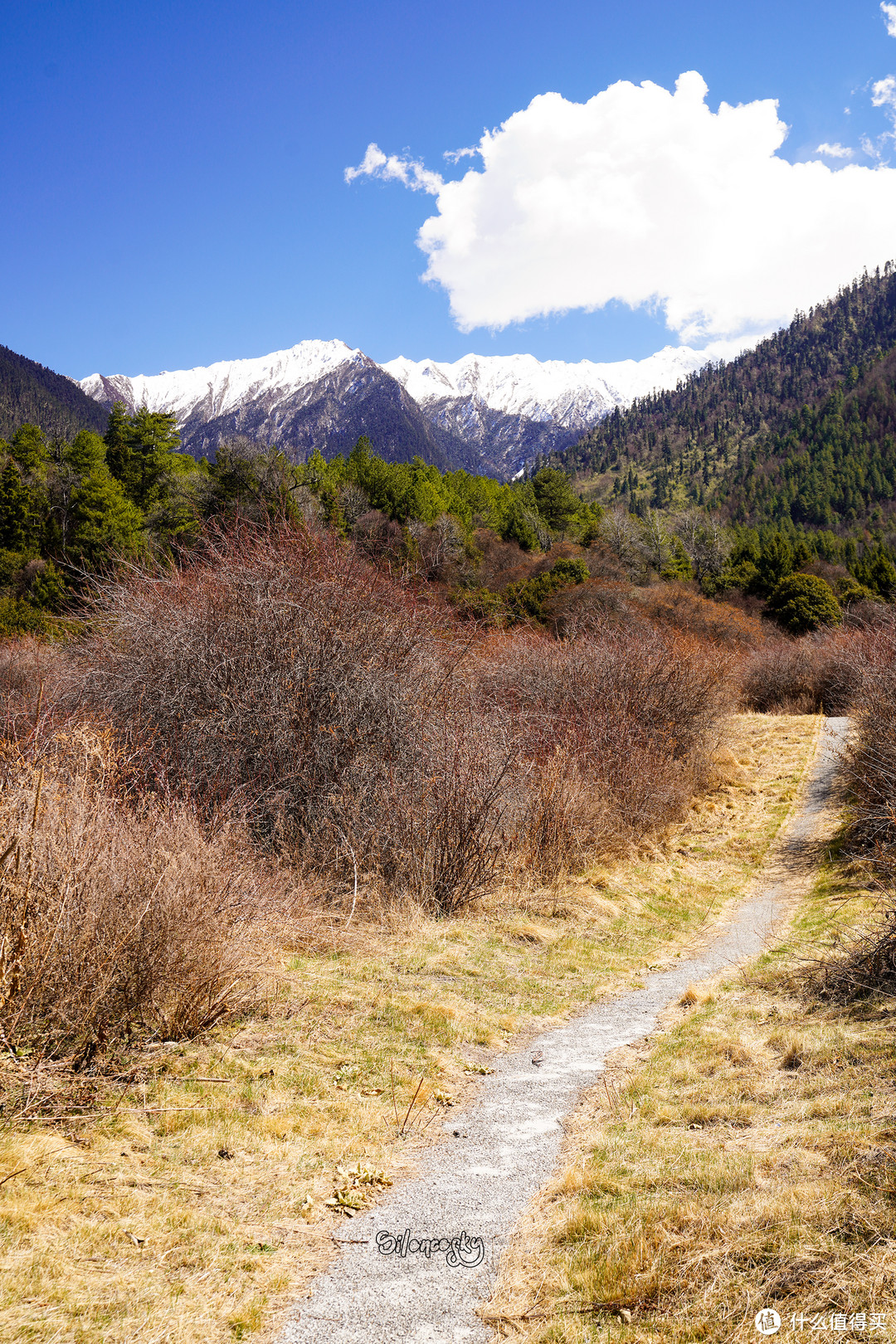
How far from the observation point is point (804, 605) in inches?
1421

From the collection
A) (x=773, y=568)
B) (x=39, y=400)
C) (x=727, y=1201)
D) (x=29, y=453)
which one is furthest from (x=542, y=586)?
(x=39, y=400)

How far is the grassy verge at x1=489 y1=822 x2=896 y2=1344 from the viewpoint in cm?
244

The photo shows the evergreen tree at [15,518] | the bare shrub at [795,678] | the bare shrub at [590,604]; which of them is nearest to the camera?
the bare shrub at [795,678]

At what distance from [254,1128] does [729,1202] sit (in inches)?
99.3

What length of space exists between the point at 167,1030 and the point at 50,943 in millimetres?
1126

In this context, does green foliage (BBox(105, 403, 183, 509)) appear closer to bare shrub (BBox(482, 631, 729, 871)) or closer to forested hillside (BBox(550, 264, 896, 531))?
bare shrub (BBox(482, 631, 729, 871))

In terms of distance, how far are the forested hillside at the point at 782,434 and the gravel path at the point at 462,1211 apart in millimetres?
103992

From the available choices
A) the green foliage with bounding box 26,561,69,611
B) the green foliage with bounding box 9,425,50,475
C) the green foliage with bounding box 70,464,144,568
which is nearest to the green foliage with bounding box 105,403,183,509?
the green foliage with bounding box 9,425,50,475

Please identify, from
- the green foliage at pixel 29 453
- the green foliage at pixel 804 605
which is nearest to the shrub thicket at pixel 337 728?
the green foliage at pixel 804 605

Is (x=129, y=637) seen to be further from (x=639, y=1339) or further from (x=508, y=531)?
(x=508, y=531)

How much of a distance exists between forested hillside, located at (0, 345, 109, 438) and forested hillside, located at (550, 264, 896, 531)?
88.3 meters

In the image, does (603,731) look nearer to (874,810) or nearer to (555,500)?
(874,810)

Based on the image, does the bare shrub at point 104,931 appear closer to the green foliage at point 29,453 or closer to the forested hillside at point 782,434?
the green foliage at point 29,453

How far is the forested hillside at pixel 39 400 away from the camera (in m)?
109
